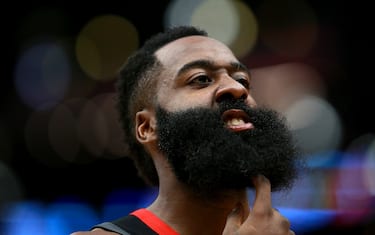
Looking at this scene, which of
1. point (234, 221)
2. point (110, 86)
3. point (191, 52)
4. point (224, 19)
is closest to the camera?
point (234, 221)

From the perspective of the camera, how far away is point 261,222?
89.0 inches

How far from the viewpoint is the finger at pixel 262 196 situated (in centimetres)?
229

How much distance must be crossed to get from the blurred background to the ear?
3324 millimetres

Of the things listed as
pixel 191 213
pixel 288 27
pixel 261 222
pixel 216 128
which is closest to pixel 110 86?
pixel 288 27

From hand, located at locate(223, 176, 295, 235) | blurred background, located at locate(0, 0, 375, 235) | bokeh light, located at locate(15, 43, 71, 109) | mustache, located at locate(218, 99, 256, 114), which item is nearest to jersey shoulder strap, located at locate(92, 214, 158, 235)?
hand, located at locate(223, 176, 295, 235)

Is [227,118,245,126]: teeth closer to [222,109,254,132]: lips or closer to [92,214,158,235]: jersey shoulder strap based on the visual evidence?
[222,109,254,132]: lips

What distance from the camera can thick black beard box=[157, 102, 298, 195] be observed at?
250cm

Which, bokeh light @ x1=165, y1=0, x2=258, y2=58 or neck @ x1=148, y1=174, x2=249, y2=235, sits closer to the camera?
neck @ x1=148, y1=174, x2=249, y2=235

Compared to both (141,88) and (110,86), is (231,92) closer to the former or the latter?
(141,88)

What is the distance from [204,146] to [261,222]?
0.46 meters

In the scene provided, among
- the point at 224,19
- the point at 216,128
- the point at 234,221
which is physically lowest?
the point at 224,19

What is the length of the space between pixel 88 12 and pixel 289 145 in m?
5.04

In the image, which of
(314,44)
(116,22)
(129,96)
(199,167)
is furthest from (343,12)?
(199,167)

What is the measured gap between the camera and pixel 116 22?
7578 millimetres
